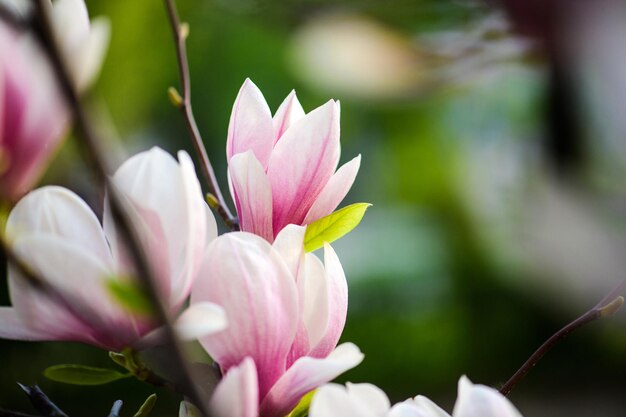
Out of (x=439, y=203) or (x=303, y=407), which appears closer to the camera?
(x=303, y=407)

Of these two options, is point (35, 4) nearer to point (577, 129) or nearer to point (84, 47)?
point (84, 47)

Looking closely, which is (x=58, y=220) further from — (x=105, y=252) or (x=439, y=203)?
(x=439, y=203)

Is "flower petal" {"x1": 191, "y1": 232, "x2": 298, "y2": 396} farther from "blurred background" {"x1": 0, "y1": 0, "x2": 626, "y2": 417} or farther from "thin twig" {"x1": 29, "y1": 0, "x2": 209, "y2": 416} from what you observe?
"blurred background" {"x1": 0, "y1": 0, "x2": 626, "y2": 417}

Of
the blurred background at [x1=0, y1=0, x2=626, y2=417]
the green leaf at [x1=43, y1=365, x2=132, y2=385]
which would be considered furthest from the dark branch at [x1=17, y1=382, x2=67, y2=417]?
the blurred background at [x1=0, y1=0, x2=626, y2=417]

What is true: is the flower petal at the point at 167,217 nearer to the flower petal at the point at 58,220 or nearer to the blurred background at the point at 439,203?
the flower petal at the point at 58,220

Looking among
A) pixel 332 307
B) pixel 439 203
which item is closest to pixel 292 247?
pixel 332 307

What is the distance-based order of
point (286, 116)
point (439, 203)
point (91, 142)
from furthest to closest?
point (439, 203)
point (286, 116)
point (91, 142)
